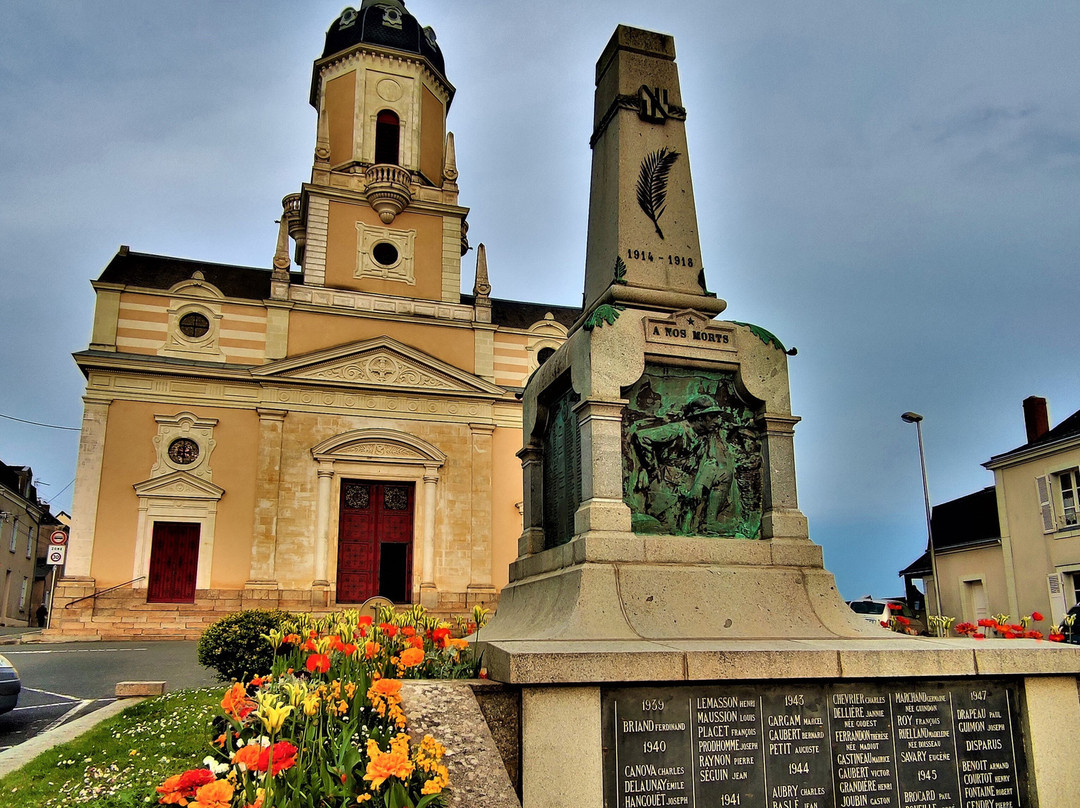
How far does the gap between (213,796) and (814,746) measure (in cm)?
294

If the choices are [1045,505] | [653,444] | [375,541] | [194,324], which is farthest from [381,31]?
[653,444]

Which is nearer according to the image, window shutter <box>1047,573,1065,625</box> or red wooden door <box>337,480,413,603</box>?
window shutter <box>1047,573,1065,625</box>

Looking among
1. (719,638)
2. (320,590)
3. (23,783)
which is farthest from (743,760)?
(320,590)

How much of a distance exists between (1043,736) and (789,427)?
8.39 ft

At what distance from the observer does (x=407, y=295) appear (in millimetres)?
27688

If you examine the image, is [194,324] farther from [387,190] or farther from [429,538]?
[429,538]

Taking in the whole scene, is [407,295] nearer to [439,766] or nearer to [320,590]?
[320,590]

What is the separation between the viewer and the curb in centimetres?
692

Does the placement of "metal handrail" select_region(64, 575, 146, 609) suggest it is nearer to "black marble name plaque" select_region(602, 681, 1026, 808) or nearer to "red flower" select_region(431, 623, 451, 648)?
"red flower" select_region(431, 623, 451, 648)

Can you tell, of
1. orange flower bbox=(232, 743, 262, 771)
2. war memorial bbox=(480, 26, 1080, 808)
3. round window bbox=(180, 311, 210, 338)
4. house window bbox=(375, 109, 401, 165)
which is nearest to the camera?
orange flower bbox=(232, 743, 262, 771)

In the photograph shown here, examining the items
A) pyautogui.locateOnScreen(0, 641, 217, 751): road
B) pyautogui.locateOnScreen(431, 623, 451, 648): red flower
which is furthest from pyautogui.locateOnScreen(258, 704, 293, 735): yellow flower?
pyautogui.locateOnScreen(0, 641, 217, 751): road

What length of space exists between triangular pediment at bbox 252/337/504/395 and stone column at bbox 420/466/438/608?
106 inches

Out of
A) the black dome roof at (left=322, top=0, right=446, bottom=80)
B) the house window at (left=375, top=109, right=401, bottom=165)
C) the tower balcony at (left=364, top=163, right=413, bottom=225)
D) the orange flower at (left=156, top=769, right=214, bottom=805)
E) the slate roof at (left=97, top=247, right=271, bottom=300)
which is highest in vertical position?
the black dome roof at (left=322, top=0, right=446, bottom=80)

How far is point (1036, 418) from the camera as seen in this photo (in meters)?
26.3
